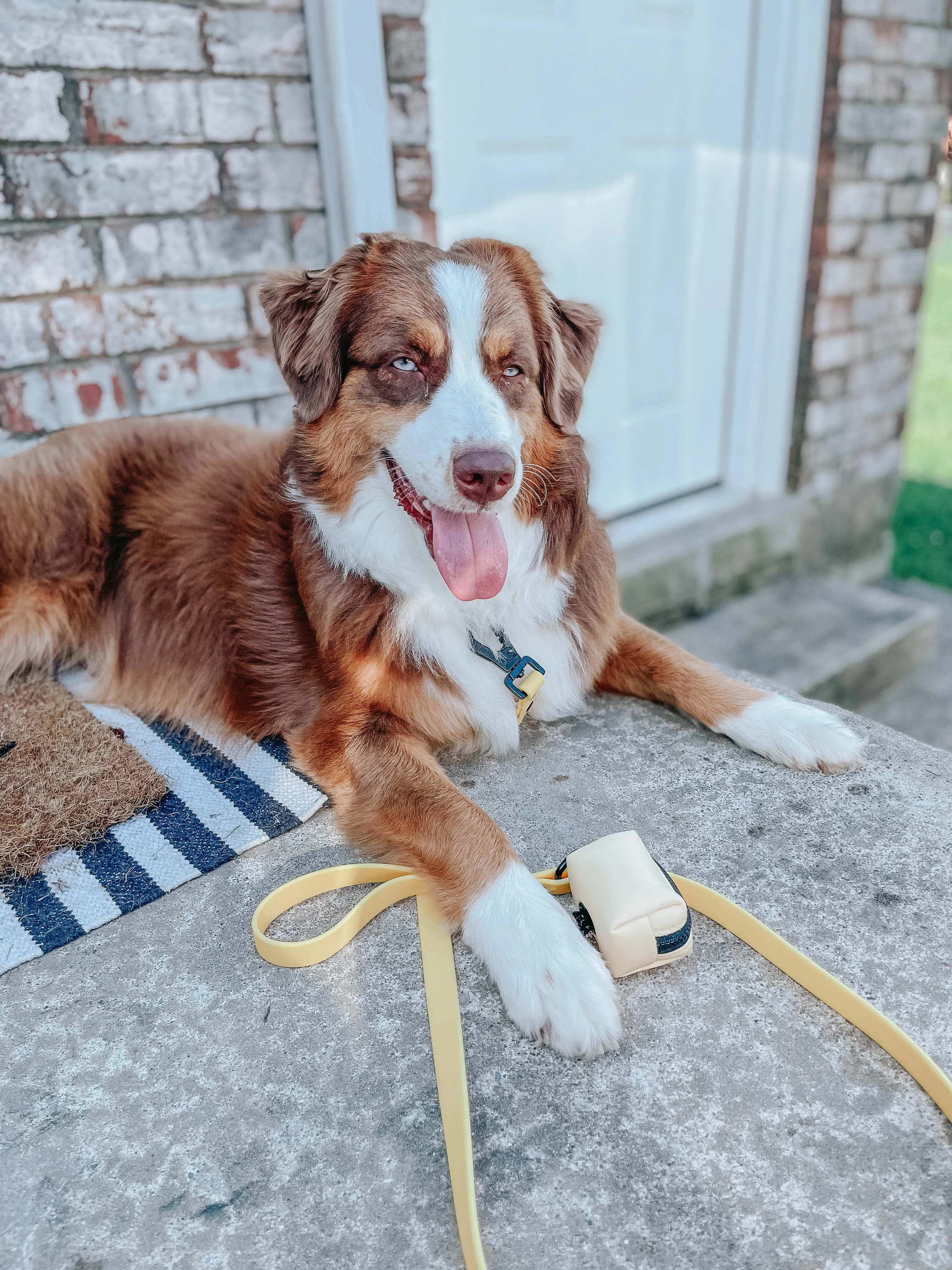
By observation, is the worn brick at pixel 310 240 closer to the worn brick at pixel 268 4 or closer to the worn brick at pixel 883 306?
the worn brick at pixel 268 4

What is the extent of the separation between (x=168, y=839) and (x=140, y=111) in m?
2.39

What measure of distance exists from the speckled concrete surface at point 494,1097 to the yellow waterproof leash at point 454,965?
0.03m

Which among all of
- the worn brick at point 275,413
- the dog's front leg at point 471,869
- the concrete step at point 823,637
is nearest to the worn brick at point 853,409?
the concrete step at point 823,637

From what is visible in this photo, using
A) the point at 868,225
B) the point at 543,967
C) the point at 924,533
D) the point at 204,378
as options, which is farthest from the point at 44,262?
the point at 924,533

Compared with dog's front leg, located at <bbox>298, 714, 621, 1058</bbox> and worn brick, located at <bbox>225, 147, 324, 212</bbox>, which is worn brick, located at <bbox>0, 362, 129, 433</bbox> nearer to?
worn brick, located at <bbox>225, 147, 324, 212</bbox>

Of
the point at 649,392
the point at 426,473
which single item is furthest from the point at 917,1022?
the point at 649,392

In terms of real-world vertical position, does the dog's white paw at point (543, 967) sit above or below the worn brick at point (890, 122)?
below

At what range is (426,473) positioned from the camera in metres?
1.87

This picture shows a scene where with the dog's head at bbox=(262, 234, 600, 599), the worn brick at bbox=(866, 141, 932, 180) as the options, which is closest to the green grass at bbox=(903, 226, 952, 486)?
the worn brick at bbox=(866, 141, 932, 180)

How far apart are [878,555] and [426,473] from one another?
486cm

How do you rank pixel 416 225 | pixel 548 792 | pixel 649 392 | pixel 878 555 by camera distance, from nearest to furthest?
pixel 548 792 → pixel 416 225 → pixel 649 392 → pixel 878 555

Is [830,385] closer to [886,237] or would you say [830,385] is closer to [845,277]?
[845,277]

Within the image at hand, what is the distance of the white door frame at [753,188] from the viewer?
10.0 feet

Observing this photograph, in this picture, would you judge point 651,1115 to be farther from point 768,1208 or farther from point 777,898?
point 777,898
